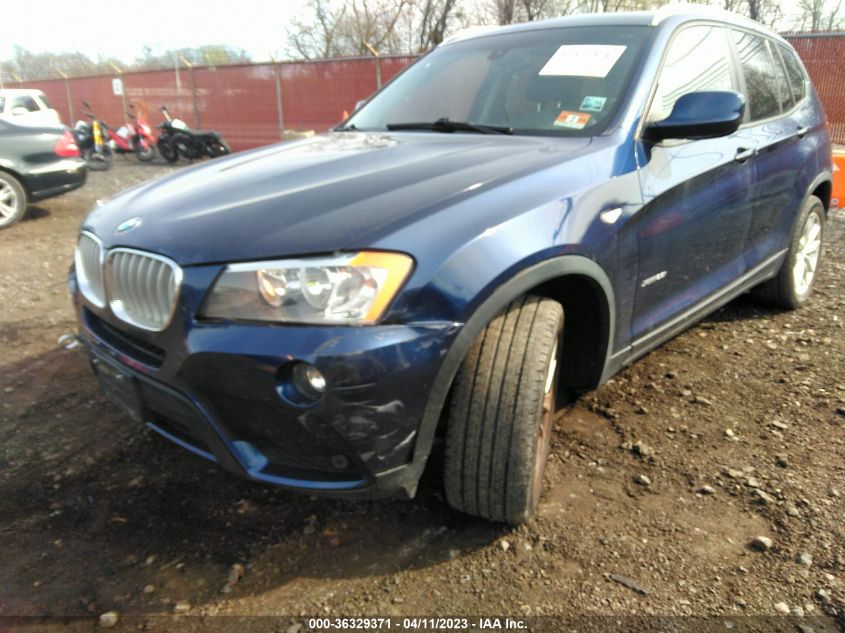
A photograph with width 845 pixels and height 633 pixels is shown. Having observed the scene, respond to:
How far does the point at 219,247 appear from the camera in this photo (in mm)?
1826

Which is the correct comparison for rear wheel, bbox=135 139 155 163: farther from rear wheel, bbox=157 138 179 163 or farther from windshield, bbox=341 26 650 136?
windshield, bbox=341 26 650 136

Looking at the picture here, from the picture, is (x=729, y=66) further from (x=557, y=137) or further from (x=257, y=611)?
(x=257, y=611)

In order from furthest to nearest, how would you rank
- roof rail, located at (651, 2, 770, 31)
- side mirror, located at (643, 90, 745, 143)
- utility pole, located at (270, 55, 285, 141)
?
utility pole, located at (270, 55, 285, 141) < roof rail, located at (651, 2, 770, 31) < side mirror, located at (643, 90, 745, 143)

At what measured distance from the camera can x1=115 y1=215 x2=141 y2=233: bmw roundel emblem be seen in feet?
6.91

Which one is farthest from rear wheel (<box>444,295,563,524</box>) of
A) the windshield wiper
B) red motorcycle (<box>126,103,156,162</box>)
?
red motorcycle (<box>126,103,156,162</box>)

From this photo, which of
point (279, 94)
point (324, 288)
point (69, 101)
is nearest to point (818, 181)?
point (324, 288)

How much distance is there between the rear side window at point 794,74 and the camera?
4.01 meters

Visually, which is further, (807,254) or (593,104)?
(807,254)

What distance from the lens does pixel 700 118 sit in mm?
2438

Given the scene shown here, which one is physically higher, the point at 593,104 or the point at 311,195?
the point at 593,104

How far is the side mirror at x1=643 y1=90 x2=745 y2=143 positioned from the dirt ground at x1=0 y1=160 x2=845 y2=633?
1.25 meters

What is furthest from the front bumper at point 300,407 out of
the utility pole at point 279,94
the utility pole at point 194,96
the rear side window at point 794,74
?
the utility pole at point 194,96

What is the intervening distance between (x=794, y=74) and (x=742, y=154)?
154 cm

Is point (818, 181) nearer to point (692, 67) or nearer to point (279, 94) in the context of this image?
point (692, 67)
